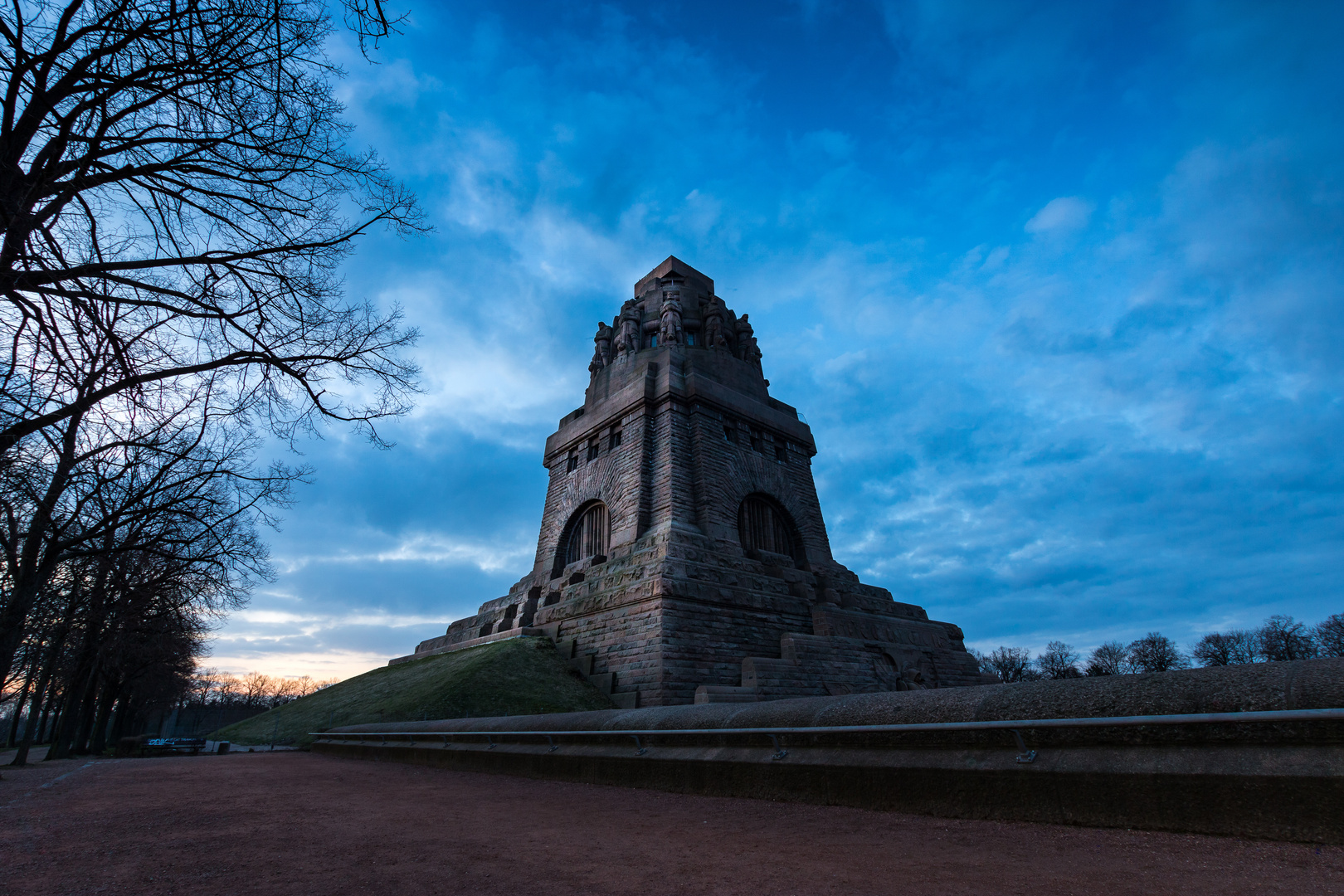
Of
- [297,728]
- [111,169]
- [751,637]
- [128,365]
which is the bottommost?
[297,728]

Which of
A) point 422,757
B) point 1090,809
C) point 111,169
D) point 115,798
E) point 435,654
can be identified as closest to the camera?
point 1090,809

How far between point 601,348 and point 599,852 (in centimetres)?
2700

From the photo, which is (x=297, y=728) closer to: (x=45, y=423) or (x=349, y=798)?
(x=349, y=798)

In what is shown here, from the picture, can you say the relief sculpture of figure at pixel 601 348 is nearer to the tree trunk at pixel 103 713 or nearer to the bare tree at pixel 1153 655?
the tree trunk at pixel 103 713

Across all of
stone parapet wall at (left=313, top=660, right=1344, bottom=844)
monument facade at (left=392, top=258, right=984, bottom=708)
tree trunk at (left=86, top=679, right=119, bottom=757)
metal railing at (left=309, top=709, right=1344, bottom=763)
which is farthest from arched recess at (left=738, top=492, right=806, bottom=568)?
tree trunk at (left=86, top=679, right=119, bottom=757)

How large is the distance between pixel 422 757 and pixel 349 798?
401 centimetres

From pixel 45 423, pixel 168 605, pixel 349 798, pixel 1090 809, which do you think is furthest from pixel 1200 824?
pixel 168 605

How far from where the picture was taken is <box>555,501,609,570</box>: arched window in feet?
77.2

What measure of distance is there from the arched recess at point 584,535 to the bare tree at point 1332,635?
6129 cm

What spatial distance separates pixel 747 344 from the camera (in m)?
29.6

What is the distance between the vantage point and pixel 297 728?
725 inches

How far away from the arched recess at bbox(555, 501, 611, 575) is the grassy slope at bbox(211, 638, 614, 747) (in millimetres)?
4958

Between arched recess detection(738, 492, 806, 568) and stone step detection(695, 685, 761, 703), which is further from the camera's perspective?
arched recess detection(738, 492, 806, 568)

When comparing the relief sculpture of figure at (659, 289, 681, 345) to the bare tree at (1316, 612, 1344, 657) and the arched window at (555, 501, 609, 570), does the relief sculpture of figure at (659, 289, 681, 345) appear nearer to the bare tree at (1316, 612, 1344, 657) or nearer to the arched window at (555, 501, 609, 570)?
the arched window at (555, 501, 609, 570)
